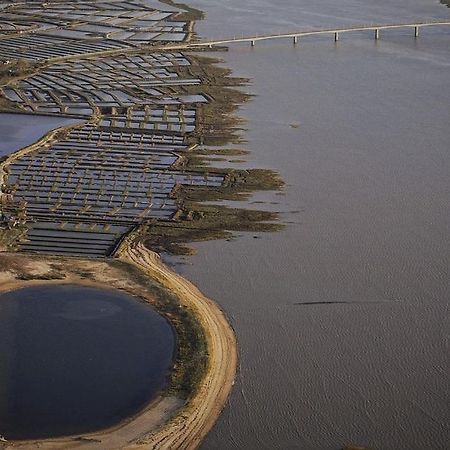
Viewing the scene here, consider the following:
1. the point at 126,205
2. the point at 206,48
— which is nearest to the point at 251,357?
the point at 126,205

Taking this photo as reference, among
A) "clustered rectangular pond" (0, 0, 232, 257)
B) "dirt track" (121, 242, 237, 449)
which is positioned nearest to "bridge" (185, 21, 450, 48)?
"clustered rectangular pond" (0, 0, 232, 257)

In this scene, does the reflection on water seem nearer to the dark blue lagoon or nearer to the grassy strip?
the grassy strip

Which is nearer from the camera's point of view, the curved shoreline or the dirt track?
the curved shoreline

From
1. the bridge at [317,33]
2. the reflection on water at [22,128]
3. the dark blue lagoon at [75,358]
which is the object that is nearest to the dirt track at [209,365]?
the dark blue lagoon at [75,358]

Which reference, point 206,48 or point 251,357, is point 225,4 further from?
point 251,357

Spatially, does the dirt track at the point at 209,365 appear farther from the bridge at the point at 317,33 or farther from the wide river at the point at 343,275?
the bridge at the point at 317,33
